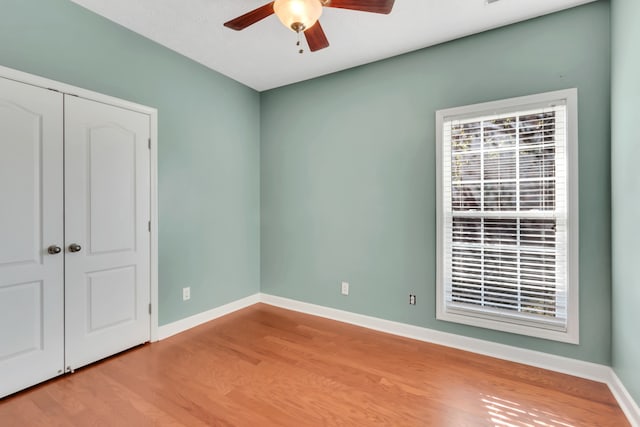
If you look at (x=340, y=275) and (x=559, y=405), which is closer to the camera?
(x=559, y=405)

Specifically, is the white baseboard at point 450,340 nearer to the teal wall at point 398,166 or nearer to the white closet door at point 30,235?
the teal wall at point 398,166

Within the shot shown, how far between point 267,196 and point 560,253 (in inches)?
119

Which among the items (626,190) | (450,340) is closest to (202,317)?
(450,340)

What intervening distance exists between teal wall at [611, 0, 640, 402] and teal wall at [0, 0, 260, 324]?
339 cm

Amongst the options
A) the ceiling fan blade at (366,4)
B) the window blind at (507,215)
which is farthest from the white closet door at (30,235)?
the window blind at (507,215)

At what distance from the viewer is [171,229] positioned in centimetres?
298

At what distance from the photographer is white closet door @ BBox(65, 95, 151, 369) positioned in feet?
7.47

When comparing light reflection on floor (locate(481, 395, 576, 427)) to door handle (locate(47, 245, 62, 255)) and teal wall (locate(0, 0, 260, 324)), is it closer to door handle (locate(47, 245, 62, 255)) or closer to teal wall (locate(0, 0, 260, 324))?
teal wall (locate(0, 0, 260, 324))

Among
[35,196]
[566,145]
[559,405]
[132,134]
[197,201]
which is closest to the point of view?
[559,405]

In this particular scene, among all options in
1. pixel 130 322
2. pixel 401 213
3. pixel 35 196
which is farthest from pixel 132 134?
pixel 401 213

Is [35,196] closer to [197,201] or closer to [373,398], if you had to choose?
[197,201]

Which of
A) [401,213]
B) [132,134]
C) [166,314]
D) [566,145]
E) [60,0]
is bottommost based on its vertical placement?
[166,314]

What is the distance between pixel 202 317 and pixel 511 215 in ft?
10.2

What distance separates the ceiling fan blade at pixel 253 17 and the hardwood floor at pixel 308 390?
2.47m
